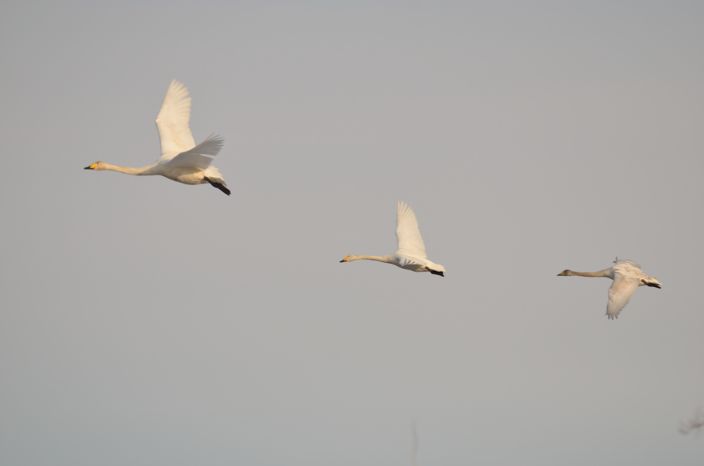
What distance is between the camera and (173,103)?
1845 inches

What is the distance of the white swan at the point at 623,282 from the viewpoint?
4184 centimetres

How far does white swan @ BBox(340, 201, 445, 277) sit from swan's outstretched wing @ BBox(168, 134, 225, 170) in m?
7.72

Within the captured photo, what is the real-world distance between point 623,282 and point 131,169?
14.2 m

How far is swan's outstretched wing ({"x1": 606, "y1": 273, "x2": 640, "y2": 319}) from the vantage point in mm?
41625

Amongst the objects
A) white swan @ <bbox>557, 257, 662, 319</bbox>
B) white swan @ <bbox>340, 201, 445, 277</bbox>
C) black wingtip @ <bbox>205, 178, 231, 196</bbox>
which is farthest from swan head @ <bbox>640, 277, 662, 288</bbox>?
black wingtip @ <bbox>205, 178, 231, 196</bbox>

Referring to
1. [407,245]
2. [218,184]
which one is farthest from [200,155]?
[407,245]

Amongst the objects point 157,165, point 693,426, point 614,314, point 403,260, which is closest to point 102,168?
point 157,165

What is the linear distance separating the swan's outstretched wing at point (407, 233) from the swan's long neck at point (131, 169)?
28.3 ft

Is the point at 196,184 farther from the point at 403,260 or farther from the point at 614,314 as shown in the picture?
the point at 614,314

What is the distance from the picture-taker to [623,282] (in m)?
43.3

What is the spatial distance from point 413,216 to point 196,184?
8603 mm

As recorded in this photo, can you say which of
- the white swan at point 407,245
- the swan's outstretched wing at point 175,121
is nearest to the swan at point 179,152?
the swan's outstretched wing at point 175,121

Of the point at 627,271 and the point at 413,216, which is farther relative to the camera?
the point at 413,216

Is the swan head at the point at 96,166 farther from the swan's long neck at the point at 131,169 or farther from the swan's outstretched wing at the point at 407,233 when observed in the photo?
the swan's outstretched wing at the point at 407,233
